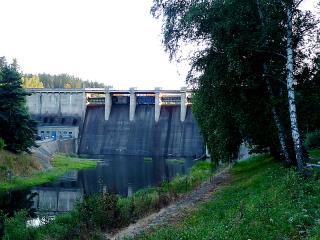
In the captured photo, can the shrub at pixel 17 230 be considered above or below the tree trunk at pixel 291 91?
below

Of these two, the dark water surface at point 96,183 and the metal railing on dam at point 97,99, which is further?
the metal railing on dam at point 97,99

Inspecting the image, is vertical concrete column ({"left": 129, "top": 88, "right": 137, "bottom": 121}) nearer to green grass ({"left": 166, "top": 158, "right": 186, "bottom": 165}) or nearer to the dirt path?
green grass ({"left": 166, "top": 158, "right": 186, "bottom": 165})

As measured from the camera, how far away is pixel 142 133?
6606 centimetres

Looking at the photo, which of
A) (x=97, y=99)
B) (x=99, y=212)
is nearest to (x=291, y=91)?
(x=99, y=212)

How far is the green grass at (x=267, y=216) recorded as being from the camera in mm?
8430

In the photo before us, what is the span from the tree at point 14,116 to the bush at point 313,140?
2651cm

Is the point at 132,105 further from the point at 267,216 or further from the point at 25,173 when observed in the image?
the point at 267,216

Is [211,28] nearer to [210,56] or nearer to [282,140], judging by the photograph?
[210,56]

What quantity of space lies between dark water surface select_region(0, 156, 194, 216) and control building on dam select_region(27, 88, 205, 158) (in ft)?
18.2

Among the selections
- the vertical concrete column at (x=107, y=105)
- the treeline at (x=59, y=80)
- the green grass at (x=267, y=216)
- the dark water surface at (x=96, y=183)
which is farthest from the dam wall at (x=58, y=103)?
the treeline at (x=59, y=80)

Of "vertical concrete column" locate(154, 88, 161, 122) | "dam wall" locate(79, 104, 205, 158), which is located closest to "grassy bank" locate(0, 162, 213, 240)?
"dam wall" locate(79, 104, 205, 158)

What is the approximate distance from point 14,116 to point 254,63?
30833 mm

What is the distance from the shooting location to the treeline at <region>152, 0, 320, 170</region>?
559 inches

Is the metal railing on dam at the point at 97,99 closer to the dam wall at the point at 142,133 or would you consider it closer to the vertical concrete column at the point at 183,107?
the vertical concrete column at the point at 183,107
